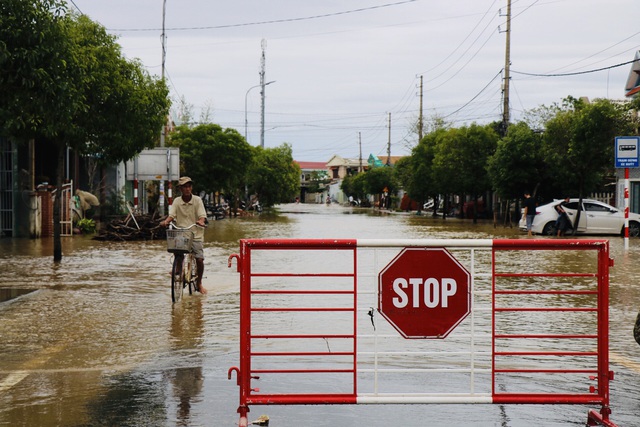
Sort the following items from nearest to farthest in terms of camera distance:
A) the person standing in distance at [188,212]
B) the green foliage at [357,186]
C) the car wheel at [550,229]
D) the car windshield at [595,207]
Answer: the person standing in distance at [188,212]
the car wheel at [550,229]
the car windshield at [595,207]
the green foliage at [357,186]

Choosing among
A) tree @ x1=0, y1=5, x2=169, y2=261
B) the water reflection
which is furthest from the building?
the water reflection

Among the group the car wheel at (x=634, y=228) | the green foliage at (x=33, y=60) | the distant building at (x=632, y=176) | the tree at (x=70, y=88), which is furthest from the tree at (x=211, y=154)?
the green foliage at (x=33, y=60)

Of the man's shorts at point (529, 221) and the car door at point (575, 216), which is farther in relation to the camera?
the man's shorts at point (529, 221)

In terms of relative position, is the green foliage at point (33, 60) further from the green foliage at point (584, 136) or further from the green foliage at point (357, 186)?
the green foliage at point (357, 186)

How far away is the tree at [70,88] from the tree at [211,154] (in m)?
24.3

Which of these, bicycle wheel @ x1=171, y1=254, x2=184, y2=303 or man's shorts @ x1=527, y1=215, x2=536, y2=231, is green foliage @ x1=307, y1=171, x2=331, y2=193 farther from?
bicycle wheel @ x1=171, y1=254, x2=184, y2=303

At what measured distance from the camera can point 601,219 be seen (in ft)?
102

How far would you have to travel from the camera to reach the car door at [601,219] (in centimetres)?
3094

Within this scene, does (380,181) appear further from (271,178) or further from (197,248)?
(197,248)

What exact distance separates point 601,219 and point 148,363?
26.0m

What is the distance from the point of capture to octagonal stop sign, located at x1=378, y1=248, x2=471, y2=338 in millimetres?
5789

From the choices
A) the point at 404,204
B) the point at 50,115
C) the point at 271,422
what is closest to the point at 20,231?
the point at 50,115

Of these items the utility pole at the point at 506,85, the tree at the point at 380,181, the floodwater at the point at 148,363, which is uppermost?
the utility pole at the point at 506,85

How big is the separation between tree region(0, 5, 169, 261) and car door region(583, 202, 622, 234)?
51.8ft
